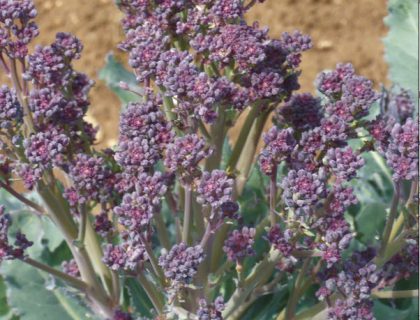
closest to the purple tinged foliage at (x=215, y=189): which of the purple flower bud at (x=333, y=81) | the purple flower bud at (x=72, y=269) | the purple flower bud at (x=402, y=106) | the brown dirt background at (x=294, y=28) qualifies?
the purple flower bud at (x=333, y=81)

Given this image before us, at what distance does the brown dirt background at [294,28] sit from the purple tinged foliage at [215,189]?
6.53 feet

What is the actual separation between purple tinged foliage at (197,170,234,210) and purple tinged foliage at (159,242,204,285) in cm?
7

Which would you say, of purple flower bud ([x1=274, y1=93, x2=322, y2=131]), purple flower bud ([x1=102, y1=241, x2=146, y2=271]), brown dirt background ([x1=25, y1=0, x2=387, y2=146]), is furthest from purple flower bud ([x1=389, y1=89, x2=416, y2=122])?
brown dirt background ([x1=25, y1=0, x2=387, y2=146])

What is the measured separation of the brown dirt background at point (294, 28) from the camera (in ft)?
9.82

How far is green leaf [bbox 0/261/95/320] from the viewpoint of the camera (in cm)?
141

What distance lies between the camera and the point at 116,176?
1075mm

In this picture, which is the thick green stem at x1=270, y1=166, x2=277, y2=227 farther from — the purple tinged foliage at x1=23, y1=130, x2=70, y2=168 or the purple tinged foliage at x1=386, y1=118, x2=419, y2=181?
the purple tinged foliage at x1=23, y1=130, x2=70, y2=168

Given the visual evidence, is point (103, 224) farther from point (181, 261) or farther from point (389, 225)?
point (389, 225)

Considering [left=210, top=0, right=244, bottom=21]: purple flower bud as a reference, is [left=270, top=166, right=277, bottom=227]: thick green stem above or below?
→ below

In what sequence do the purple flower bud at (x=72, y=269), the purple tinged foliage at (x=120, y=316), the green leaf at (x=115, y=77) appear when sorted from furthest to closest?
the green leaf at (x=115, y=77) → the purple flower bud at (x=72, y=269) → the purple tinged foliage at (x=120, y=316)

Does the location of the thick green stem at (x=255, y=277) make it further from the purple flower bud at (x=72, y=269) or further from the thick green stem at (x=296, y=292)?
the purple flower bud at (x=72, y=269)

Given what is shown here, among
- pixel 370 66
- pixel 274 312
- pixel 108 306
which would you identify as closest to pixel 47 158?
pixel 108 306

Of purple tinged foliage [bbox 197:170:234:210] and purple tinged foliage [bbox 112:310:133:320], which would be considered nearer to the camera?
purple tinged foliage [bbox 197:170:234:210]

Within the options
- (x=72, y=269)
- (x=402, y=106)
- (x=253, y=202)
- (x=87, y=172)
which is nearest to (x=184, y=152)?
(x=87, y=172)
